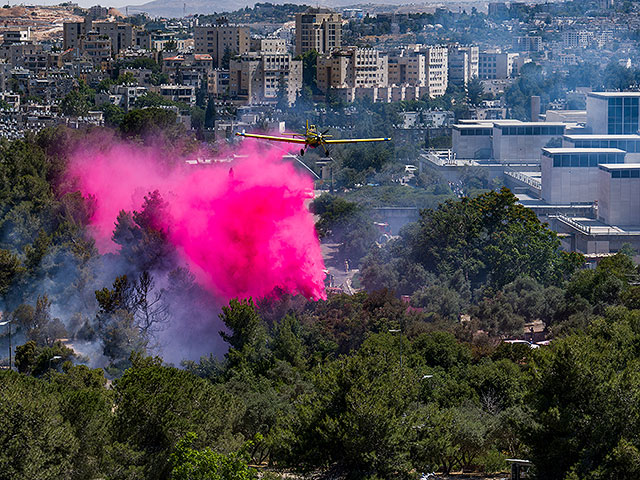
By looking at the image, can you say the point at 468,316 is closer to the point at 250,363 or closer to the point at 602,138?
the point at 250,363

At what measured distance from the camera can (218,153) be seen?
80438 mm

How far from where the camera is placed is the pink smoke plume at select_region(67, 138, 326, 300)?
52.7 metres

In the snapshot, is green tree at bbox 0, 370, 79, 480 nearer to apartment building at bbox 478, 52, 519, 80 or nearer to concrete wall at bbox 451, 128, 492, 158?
concrete wall at bbox 451, 128, 492, 158

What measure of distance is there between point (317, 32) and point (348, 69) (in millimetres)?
19994

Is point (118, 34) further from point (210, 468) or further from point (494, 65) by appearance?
point (210, 468)

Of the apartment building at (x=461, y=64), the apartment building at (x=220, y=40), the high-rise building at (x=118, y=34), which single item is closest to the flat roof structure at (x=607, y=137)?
the apartment building at (x=461, y=64)

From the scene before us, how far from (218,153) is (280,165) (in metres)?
22.7

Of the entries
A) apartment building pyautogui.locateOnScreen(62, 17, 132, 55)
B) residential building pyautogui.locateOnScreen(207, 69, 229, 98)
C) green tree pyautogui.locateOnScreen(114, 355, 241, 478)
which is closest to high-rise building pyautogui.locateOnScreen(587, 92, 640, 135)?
residential building pyautogui.locateOnScreen(207, 69, 229, 98)

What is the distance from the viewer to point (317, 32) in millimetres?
162125

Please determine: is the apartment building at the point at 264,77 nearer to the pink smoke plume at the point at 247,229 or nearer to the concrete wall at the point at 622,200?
the concrete wall at the point at 622,200

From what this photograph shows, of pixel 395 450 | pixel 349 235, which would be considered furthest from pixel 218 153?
Answer: pixel 395 450

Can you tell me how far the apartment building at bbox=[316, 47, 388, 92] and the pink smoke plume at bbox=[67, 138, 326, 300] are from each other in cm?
8241

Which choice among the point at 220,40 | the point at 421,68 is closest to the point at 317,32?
the point at 220,40

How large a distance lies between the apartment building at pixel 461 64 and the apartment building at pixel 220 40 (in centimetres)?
2393
